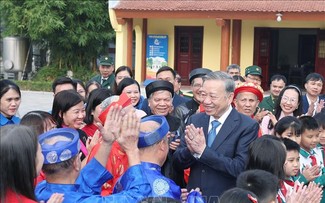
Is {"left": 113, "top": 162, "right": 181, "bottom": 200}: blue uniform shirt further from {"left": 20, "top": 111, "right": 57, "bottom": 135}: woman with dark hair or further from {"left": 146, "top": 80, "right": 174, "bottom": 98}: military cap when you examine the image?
{"left": 146, "top": 80, "right": 174, "bottom": 98}: military cap

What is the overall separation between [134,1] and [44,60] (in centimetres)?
773

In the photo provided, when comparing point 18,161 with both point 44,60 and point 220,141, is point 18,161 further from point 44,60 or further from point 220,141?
point 44,60

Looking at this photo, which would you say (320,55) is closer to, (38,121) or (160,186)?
(38,121)

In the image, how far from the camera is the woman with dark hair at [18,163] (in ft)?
8.09

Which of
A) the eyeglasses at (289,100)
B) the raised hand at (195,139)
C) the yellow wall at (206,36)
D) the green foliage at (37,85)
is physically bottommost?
the green foliage at (37,85)

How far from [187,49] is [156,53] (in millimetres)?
1090

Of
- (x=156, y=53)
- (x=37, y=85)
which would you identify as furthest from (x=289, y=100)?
(x=37, y=85)

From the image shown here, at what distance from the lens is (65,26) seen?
20.5 metres

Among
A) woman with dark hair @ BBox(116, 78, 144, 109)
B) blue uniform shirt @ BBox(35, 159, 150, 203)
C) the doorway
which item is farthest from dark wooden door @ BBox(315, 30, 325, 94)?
blue uniform shirt @ BBox(35, 159, 150, 203)

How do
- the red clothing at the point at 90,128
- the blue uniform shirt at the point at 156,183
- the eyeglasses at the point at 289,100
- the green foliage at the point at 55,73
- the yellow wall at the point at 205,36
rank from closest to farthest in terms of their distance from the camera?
the blue uniform shirt at the point at 156,183, the red clothing at the point at 90,128, the eyeglasses at the point at 289,100, the yellow wall at the point at 205,36, the green foliage at the point at 55,73

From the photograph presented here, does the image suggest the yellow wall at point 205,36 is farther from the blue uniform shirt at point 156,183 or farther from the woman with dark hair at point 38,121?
the blue uniform shirt at point 156,183

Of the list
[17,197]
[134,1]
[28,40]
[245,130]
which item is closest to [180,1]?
[134,1]

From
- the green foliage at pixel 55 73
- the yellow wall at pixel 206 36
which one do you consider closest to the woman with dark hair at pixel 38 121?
the yellow wall at pixel 206 36

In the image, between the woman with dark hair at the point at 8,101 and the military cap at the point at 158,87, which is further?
the woman with dark hair at the point at 8,101
